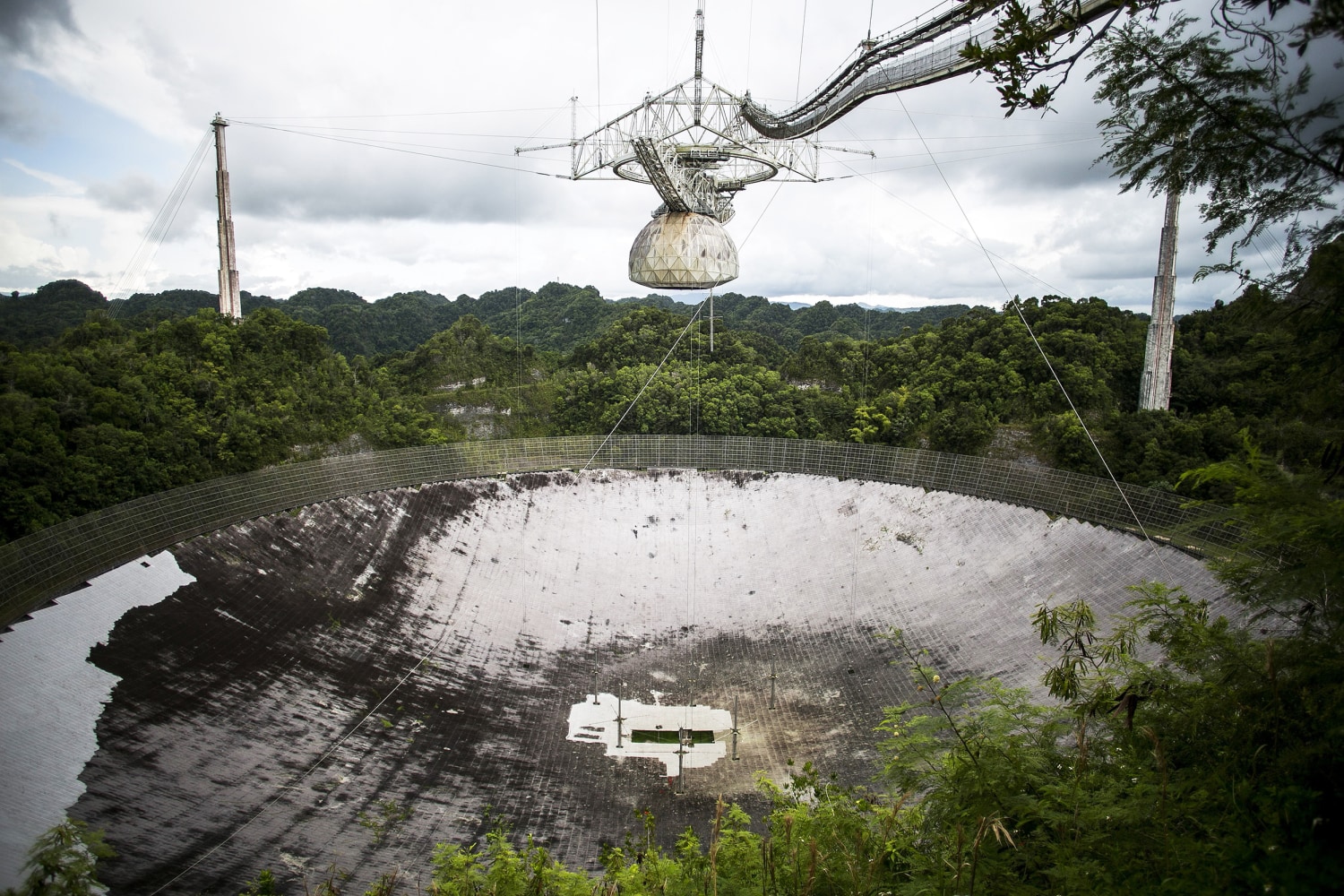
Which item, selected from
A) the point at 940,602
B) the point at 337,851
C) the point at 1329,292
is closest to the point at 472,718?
the point at 337,851

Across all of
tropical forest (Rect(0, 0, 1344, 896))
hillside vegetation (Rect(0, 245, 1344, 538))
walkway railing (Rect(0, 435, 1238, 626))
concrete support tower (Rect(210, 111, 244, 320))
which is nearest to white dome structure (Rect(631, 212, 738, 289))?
hillside vegetation (Rect(0, 245, 1344, 538))

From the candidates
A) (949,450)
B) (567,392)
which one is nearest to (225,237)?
(567,392)

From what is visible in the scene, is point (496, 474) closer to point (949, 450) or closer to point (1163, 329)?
point (949, 450)

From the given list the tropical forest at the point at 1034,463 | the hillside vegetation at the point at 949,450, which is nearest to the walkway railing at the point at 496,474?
the tropical forest at the point at 1034,463

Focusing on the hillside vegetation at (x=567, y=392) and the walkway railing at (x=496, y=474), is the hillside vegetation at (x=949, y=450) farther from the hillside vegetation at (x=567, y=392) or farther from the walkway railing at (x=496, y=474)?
the walkway railing at (x=496, y=474)

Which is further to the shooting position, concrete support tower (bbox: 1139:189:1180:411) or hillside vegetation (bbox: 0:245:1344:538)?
concrete support tower (bbox: 1139:189:1180:411)

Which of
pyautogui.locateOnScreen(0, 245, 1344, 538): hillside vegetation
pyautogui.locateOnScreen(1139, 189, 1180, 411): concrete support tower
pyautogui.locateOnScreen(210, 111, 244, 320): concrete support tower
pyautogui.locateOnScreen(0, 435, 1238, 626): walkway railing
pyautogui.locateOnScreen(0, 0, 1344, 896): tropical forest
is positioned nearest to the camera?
pyautogui.locateOnScreen(0, 0, 1344, 896): tropical forest

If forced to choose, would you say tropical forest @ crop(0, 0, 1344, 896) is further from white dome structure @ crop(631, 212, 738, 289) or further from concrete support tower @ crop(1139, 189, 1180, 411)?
white dome structure @ crop(631, 212, 738, 289)
